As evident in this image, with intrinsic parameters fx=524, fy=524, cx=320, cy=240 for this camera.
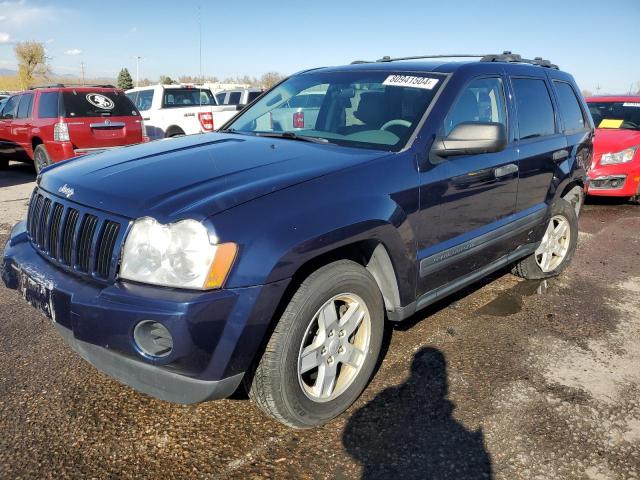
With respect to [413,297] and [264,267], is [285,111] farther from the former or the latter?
[264,267]

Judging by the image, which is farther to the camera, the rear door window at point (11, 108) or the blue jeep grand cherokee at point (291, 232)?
the rear door window at point (11, 108)

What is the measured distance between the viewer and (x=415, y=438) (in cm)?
254

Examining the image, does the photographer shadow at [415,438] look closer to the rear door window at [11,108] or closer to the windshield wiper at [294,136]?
the windshield wiper at [294,136]

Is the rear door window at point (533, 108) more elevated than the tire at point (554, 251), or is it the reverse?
the rear door window at point (533, 108)

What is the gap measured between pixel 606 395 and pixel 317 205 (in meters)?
2.02

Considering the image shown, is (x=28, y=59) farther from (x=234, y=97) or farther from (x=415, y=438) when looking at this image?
(x=415, y=438)

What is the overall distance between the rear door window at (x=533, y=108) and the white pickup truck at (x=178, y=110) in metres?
8.16

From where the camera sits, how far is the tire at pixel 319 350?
2.31 metres

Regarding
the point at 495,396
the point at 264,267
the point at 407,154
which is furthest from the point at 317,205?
the point at 495,396

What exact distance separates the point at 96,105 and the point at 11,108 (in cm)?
296

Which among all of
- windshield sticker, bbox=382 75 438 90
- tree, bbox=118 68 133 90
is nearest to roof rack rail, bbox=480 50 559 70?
windshield sticker, bbox=382 75 438 90

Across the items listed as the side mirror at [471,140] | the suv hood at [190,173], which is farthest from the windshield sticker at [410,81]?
the suv hood at [190,173]

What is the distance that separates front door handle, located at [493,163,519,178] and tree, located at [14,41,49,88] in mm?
61859

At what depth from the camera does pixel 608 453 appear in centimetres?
246
